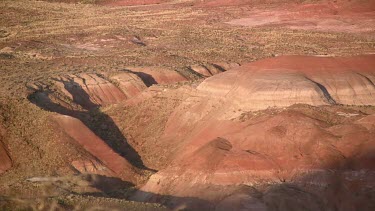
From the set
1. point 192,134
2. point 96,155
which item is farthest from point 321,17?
point 96,155

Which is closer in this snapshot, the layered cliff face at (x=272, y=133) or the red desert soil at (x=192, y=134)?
the red desert soil at (x=192, y=134)

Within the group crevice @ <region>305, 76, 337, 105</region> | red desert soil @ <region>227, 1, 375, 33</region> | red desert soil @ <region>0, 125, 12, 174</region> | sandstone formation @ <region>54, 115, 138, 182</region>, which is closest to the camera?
sandstone formation @ <region>54, 115, 138, 182</region>

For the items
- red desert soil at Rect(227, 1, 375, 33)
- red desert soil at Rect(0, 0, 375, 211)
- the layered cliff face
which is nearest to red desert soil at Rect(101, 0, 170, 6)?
red desert soil at Rect(227, 1, 375, 33)

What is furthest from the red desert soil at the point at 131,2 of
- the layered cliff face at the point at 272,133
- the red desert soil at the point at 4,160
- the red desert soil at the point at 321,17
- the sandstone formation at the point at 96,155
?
the red desert soil at the point at 4,160

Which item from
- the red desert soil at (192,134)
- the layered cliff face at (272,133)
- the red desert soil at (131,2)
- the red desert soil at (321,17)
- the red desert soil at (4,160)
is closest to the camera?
the red desert soil at (192,134)

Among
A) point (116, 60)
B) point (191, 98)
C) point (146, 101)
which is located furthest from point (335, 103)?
point (116, 60)

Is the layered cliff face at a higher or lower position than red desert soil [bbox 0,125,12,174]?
higher

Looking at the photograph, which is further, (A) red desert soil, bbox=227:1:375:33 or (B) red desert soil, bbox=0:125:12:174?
(A) red desert soil, bbox=227:1:375:33

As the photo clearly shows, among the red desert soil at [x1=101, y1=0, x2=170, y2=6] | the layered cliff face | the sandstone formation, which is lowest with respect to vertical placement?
the red desert soil at [x1=101, y1=0, x2=170, y2=6]

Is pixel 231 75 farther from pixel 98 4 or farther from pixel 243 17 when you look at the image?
pixel 98 4

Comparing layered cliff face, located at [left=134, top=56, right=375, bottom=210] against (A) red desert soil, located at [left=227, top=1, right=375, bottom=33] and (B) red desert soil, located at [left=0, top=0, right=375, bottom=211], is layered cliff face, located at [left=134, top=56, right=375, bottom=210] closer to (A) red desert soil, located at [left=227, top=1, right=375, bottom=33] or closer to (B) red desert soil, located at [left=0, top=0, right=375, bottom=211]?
(B) red desert soil, located at [left=0, top=0, right=375, bottom=211]

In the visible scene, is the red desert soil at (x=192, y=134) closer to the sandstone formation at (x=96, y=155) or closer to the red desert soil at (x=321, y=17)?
Answer: the sandstone formation at (x=96, y=155)
